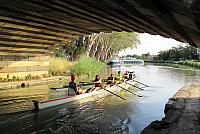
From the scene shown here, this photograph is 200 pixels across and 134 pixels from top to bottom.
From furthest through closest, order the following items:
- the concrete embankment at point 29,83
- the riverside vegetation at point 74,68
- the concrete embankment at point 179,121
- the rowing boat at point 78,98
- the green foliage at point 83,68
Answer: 1. the green foliage at point 83,68
2. the riverside vegetation at point 74,68
3. the concrete embankment at point 29,83
4. the rowing boat at point 78,98
5. the concrete embankment at point 179,121

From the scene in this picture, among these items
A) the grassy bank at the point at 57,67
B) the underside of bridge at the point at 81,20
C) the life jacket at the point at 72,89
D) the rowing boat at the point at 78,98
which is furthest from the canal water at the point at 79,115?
the grassy bank at the point at 57,67

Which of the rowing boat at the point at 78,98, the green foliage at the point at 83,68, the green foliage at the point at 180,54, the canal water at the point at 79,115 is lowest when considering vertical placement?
the canal water at the point at 79,115

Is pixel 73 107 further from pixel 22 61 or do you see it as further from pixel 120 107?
pixel 22 61

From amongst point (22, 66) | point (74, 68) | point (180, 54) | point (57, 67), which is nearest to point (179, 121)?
point (22, 66)

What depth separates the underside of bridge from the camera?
5.63 m

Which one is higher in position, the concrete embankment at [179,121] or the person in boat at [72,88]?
the person in boat at [72,88]

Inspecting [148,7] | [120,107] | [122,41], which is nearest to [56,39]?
[120,107]

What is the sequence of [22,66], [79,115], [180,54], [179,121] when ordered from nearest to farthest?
1. [179,121]
2. [79,115]
3. [22,66]
4. [180,54]

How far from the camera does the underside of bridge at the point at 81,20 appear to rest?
563 cm

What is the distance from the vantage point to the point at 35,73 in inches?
1007

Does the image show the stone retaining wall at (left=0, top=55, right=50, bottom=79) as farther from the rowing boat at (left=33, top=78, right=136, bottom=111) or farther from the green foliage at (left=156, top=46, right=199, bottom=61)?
the green foliage at (left=156, top=46, right=199, bottom=61)

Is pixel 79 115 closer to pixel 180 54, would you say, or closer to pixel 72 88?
pixel 72 88

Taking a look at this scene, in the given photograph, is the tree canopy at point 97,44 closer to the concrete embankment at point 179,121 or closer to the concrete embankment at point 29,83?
the concrete embankment at point 29,83

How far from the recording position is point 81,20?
41.2ft
